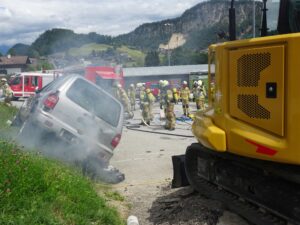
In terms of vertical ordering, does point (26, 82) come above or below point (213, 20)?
below

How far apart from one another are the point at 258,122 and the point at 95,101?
4.18 meters

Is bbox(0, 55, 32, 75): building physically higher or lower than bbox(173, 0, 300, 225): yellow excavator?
lower

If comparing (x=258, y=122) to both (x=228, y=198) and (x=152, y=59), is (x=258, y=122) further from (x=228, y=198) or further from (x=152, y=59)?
(x=152, y=59)

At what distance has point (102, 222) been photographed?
5312mm

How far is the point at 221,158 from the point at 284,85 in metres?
1.84

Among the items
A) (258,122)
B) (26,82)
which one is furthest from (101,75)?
(258,122)

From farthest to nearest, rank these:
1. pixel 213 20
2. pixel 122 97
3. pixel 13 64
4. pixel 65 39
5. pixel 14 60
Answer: pixel 14 60 < pixel 13 64 < pixel 122 97 < pixel 65 39 < pixel 213 20

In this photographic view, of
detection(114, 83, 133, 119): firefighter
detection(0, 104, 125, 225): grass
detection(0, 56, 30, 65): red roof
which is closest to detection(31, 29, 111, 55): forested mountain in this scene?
detection(114, 83, 133, 119): firefighter

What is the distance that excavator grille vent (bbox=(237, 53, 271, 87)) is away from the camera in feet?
14.8

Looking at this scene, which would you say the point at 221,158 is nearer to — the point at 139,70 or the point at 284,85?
the point at 284,85

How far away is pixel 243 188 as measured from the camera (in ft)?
17.4

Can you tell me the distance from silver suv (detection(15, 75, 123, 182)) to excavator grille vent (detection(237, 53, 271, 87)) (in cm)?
361

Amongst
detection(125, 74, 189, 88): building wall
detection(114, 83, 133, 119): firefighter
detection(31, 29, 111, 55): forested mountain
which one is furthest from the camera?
detection(125, 74, 189, 88): building wall

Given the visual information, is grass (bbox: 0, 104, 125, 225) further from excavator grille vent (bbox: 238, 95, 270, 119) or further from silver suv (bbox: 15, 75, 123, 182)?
excavator grille vent (bbox: 238, 95, 270, 119)
